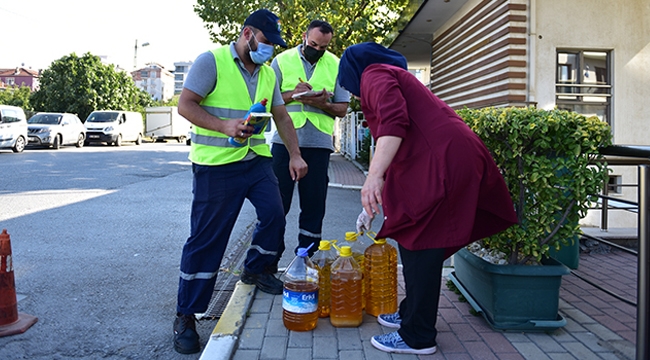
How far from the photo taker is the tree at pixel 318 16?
59.7ft

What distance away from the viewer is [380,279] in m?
3.84

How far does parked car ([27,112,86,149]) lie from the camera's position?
79.8 feet

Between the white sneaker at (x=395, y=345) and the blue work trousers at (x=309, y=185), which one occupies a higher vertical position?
the blue work trousers at (x=309, y=185)

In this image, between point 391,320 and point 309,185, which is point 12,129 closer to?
point 309,185

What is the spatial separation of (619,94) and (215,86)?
7603 mm

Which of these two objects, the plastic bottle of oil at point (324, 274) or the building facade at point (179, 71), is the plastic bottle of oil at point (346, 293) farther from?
the building facade at point (179, 71)

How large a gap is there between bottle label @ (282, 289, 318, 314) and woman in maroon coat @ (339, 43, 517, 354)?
46 cm

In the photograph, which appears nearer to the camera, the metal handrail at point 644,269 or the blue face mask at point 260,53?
the metal handrail at point 644,269

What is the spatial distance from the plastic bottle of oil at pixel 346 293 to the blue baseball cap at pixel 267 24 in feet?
4.91

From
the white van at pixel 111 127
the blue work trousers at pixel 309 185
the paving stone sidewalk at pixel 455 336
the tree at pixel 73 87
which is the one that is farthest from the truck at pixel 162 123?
the paving stone sidewalk at pixel 455 336

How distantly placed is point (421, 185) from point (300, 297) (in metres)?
1.09

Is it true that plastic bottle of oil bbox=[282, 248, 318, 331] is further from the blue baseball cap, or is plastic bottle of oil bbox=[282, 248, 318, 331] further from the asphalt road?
the blue baseball cap

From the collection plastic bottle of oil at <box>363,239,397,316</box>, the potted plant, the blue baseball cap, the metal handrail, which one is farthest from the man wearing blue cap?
the metal handrail

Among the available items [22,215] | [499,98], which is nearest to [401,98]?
[499,98]
